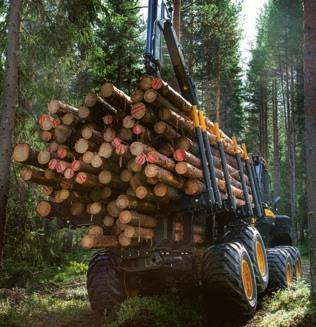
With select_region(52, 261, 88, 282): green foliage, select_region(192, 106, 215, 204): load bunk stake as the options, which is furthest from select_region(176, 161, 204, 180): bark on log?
select_region(52, 261, 88, 282): green foliage

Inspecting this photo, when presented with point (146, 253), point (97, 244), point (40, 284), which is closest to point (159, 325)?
point (146, 253)

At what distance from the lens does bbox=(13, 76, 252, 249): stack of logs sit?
6195mm

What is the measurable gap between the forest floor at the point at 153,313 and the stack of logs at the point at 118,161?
1.22 m

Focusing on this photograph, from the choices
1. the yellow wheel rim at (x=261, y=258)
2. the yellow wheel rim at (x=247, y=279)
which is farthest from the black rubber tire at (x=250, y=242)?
the yellow wheel rim at (x=247, y=279)

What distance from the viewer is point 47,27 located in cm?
1084

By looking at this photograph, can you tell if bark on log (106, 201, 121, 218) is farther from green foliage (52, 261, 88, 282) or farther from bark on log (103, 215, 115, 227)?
green foliage (52, 261, 88, 282)

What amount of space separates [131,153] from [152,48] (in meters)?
2.96

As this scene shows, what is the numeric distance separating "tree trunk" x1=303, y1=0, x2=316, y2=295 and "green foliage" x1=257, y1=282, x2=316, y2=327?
69cm

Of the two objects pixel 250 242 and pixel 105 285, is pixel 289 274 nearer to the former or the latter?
pixel 250 242

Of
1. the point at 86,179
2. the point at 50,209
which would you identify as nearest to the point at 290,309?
the point at 86,179

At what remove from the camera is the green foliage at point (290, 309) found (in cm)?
630

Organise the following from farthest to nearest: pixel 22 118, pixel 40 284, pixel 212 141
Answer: pixel 40 284
pixel 22 118
pixel 212 141

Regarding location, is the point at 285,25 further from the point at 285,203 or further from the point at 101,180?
the point at 101,180

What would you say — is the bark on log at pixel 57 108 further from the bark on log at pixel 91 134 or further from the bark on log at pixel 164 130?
the bark on log at pixel 164 130
